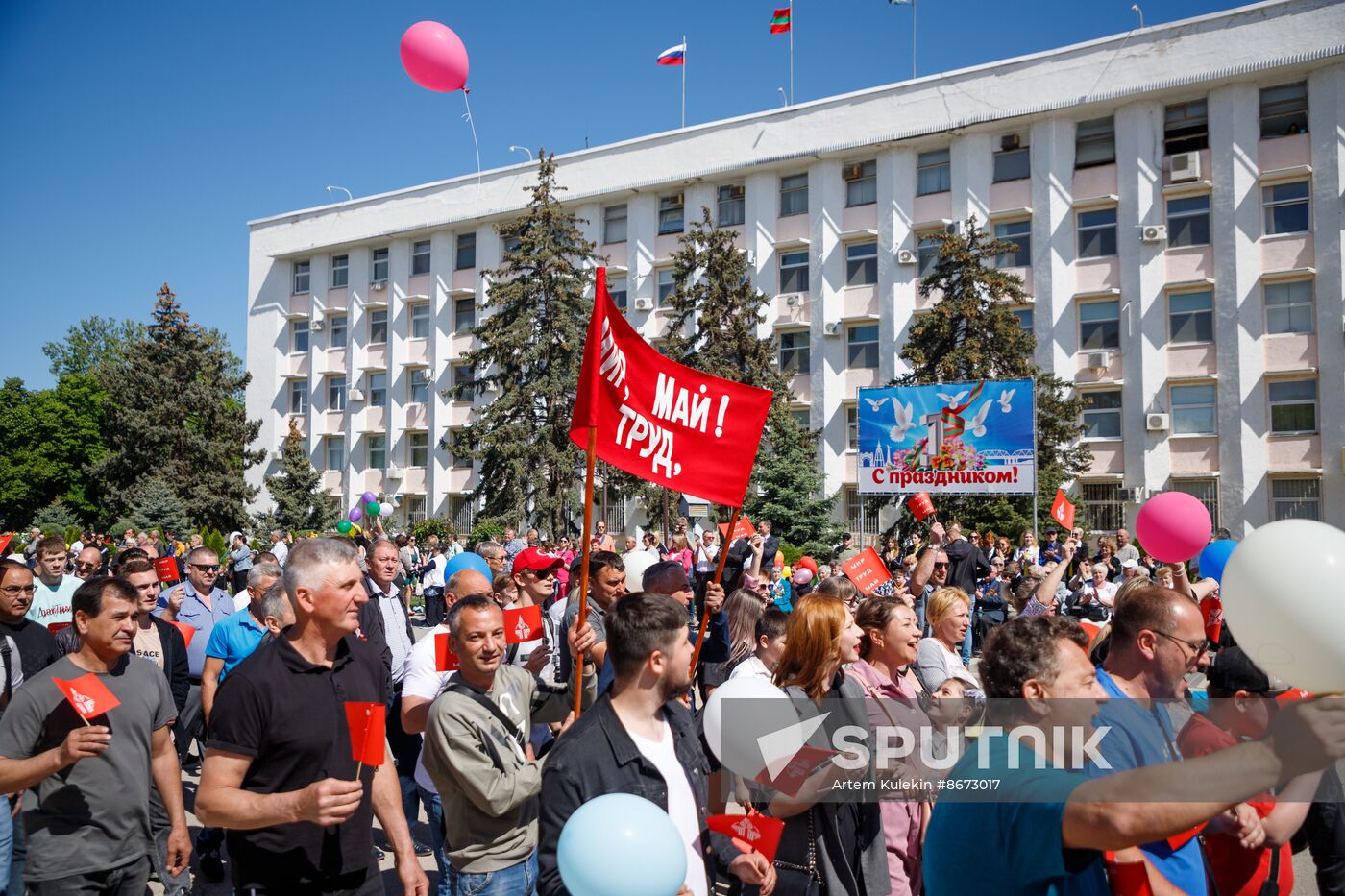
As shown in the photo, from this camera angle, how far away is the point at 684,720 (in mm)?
3402

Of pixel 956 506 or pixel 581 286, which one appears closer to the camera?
pixel 956 506

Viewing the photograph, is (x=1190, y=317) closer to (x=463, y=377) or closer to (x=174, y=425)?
(x=463, y=377)

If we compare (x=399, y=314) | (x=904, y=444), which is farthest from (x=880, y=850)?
(x=399, y=314)

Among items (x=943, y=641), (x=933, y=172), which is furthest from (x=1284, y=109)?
(x=943, y=641)

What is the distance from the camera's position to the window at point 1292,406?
1067 inches

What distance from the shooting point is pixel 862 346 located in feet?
110

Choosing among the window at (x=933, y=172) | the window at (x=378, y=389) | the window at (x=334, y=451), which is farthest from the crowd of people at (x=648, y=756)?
the window at (x=334, y=451)

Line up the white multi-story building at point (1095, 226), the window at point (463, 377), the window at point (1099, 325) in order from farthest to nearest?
the window at point (463, 377), the window at point (1099, 325), the white multi-story building at point (1095, 226)

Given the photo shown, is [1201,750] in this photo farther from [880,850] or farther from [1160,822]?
[1160,822]

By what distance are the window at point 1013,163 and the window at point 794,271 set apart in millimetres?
7044

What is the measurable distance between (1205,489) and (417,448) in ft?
99.3

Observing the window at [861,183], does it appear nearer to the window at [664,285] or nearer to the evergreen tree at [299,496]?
the window at [664,285]

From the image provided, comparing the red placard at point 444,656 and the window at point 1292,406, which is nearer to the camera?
the red placard at point 444,656

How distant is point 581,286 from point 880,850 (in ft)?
94.3
